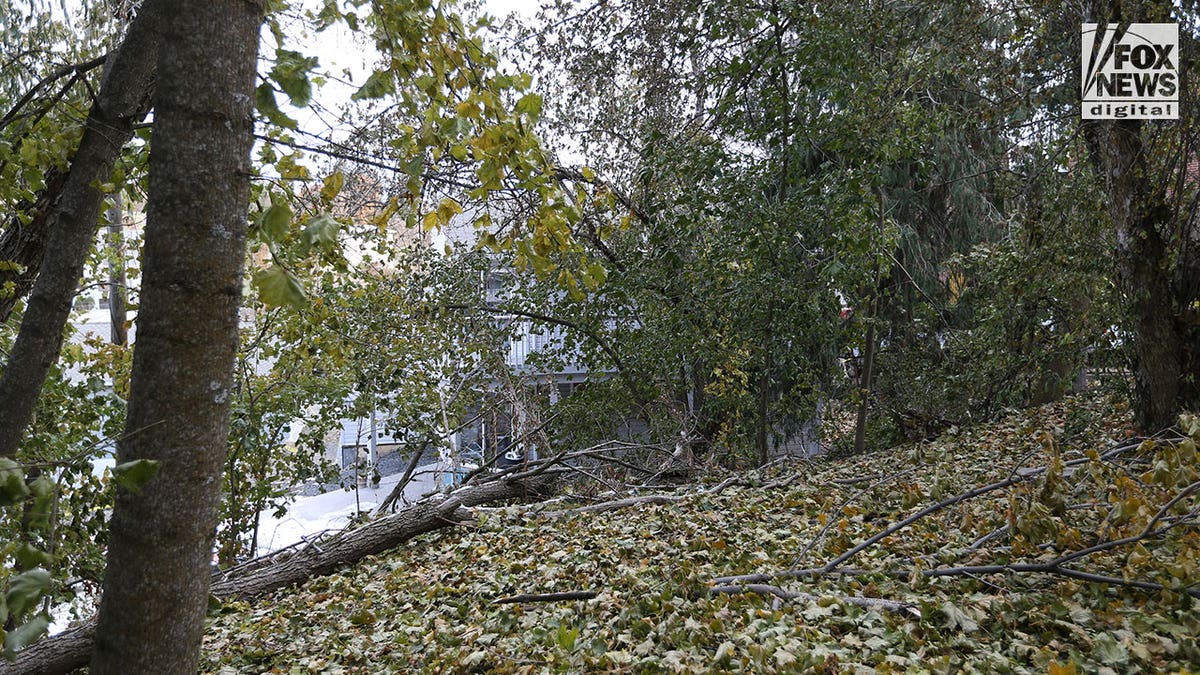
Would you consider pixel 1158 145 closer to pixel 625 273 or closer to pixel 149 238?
pixel 625 273

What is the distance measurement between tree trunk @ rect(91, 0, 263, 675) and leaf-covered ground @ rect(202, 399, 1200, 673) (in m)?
1.33

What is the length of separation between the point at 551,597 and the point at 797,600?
38.6 inches

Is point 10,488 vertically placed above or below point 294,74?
below

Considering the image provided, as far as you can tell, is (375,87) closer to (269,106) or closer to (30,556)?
(269,106)

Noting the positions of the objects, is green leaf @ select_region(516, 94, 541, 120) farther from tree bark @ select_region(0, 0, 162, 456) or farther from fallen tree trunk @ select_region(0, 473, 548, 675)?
fallen tree trunk @ select_region(0, 473, 548, 675)

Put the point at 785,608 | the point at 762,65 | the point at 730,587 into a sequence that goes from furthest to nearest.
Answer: the point at 762,65 → the point at 730,587 → the point at 785,608

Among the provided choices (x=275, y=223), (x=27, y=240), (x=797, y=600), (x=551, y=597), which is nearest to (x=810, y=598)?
(x=797, y=600)

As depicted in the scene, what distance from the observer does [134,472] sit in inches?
49.9

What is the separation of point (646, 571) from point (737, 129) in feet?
14.5

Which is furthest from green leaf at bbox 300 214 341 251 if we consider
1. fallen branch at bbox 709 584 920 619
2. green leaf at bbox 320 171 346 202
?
fallen branch at bbox 709 584 920 619

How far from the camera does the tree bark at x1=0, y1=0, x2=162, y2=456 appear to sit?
7.43ft

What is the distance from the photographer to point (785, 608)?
2783mm

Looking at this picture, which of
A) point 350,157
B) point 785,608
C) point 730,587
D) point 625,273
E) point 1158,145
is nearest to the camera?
point 350,157

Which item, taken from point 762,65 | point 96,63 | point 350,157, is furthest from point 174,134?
point 762,65
